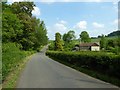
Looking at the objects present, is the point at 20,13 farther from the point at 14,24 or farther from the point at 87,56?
the point at 87,56

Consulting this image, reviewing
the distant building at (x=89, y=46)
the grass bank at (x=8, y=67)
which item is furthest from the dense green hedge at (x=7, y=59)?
the distant building at (x=89, y=46)

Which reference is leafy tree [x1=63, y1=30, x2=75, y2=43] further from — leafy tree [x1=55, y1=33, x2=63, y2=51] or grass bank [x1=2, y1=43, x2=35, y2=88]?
grass bank [x1=2, y1=43, x2=35, y2=88]

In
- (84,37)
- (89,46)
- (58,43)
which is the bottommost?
(89,46)

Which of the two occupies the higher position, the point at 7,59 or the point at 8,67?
the point at 7,59

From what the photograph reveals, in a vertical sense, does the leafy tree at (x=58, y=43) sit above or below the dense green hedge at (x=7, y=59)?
above

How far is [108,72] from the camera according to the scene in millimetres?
19031

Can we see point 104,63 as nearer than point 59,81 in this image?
No

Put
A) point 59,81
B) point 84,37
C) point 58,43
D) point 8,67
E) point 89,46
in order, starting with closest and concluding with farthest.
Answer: point 59,81 → point 8,67 → point 58,43 → point 89,46 → point 84,37

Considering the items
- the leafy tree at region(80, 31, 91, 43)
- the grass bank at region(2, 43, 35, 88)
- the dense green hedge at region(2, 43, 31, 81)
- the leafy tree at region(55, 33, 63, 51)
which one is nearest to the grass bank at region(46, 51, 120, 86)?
the grass bank at region(2, 43, 35, 88)

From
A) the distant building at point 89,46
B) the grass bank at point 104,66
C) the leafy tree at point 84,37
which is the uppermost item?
the leafy tree at point 84,37

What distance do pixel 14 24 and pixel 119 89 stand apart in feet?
129

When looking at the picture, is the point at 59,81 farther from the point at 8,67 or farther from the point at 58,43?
the point at 58,43

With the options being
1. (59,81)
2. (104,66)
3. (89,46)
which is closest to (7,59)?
(59,81)

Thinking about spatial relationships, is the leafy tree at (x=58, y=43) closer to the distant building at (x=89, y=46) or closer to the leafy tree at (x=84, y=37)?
the distant building at (x=89, y=46)
